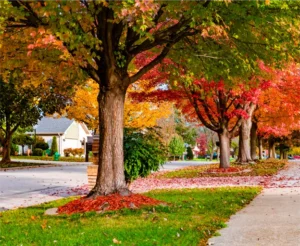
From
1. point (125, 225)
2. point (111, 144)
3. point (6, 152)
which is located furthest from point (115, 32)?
point (6, 152)

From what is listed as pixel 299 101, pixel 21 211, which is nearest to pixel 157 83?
pixel 299 101

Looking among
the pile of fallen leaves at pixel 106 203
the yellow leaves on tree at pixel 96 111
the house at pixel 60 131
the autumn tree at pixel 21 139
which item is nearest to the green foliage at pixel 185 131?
the house at pixel 60 131

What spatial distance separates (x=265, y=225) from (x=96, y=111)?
3519 cm

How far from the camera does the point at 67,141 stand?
6931cm

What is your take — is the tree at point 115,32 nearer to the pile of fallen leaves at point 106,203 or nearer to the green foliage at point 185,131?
the pile of fallen leaves at point 106,203

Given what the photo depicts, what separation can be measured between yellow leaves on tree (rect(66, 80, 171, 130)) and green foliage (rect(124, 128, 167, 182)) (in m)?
28.0

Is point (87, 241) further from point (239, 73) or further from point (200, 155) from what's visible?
point (200, 155)

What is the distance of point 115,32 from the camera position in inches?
468

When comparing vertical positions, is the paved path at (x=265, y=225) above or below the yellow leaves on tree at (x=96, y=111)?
below

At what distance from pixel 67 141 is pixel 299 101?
43.1m

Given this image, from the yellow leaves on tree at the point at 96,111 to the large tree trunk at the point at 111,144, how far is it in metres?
30.0

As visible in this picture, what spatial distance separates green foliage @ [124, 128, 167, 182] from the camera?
13.4 metres

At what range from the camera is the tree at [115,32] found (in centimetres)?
1002

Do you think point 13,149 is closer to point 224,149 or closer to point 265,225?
point 224,149
